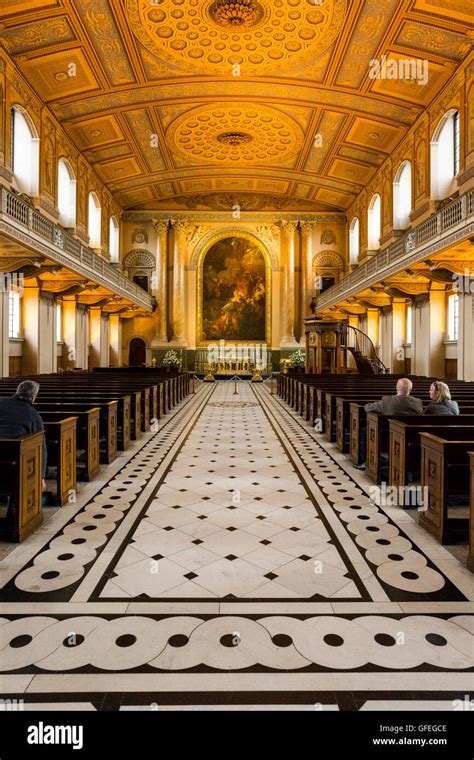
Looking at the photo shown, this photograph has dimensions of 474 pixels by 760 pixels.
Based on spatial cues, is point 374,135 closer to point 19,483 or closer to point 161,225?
point 161,225

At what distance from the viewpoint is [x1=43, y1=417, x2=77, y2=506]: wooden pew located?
203 inches

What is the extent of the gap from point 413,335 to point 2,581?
1731 centimetres

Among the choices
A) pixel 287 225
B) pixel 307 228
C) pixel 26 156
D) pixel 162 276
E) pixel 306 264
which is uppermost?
pixel 287 225

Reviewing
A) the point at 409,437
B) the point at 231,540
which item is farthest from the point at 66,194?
the point at 231,540

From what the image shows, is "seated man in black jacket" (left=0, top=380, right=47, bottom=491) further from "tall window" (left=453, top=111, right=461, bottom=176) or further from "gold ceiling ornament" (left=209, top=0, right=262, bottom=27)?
"tall window" (left=453, top=111, right=461, bottom=176)

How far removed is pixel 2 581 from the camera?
3477 mm

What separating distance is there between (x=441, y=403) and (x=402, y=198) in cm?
1686

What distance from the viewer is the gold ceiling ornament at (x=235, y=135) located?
19.2 m

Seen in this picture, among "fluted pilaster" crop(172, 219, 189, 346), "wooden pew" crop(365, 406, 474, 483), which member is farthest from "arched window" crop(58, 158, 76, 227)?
"wooden pew" crop(365, 406, 474, 483)

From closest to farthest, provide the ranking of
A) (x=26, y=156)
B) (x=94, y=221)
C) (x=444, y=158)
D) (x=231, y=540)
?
1. (x=231, y=540)
2. (x=26, y=156)
3. (x=444, y=158)
4. (x=94, y=221)

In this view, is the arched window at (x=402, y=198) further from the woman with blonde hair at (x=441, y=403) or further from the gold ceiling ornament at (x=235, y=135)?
the woman with blonde hair at (x=441, y=403)

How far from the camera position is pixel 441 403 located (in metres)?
5.68

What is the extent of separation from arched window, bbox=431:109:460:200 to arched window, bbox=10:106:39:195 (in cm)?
1328

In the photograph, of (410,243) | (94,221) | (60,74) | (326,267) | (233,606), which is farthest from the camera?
(326,267)
